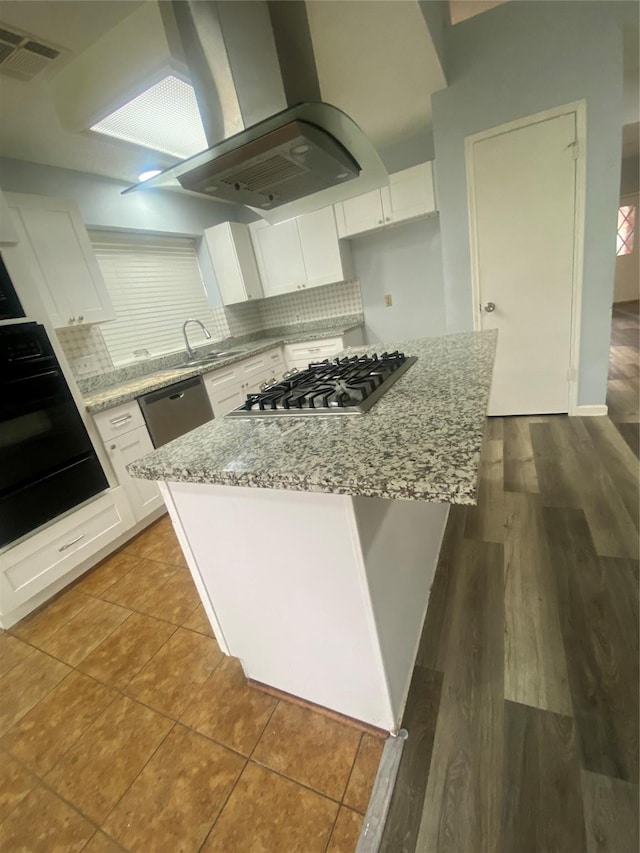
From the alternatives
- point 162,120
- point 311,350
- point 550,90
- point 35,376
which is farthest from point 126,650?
point 550,90

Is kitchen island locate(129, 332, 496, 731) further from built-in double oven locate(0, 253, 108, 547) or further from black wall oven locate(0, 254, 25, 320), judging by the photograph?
black wall oven locate(0, 254, 25, 320)

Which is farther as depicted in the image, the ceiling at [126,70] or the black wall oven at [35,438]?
the black wall oven at [35,438]

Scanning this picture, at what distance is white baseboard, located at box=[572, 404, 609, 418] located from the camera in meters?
2.75

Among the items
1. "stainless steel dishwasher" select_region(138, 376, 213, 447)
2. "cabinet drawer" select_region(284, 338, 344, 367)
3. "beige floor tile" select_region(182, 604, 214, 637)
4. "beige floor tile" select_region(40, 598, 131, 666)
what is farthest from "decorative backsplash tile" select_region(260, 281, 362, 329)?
"beige floor tile" select_region(40, 598, 131, 666)

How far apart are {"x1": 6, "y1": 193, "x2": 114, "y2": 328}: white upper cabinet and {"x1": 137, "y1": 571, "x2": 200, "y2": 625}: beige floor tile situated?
1762mm

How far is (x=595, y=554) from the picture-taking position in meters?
1.54

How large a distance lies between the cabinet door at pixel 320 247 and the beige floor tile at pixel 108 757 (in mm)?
3437

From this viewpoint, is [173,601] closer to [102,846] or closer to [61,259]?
[102,846]

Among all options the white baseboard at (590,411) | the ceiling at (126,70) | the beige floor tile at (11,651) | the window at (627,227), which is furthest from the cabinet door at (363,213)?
the window at (627,227)

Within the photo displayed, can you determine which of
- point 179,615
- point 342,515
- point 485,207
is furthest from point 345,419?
point 485,207

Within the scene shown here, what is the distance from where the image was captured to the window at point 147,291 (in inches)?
113

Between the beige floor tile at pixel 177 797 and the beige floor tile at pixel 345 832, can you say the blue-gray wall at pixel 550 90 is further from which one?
the beige floor tile at pixel 177 797

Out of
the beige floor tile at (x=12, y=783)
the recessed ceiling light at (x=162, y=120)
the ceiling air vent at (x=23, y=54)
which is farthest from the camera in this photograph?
the recessed ceiling light at (x=162, y=120)

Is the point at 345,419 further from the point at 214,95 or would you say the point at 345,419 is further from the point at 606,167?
the point at 606,167
